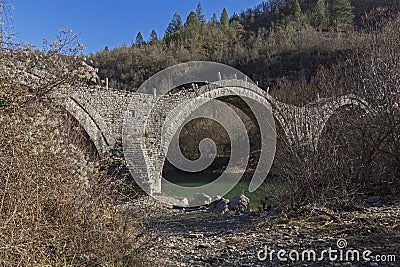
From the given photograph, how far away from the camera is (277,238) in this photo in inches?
198

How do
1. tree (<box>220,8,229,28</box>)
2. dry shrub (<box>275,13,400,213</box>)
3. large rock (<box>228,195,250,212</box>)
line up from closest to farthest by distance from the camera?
1. dry shrub (<box>275,13,400,213</box>)
2. large rock (<box>228,195,250,212</box>)
3. tree (<box>220,8,229,28</box>)

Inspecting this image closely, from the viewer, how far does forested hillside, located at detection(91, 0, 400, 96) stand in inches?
1268

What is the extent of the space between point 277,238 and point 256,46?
119 ft

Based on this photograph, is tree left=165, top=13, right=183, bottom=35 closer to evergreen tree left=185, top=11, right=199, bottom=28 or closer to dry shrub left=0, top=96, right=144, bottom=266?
evergreen tree left=185, top=11, right=199, bottom=28

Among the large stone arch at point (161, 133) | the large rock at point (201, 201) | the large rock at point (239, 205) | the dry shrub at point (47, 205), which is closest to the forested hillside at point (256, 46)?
the large stone arch at point (161, 133)

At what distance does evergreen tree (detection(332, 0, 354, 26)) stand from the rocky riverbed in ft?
109

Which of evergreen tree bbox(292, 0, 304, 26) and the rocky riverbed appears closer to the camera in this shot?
the rocky riverbed

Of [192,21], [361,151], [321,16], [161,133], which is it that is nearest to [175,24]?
[192,21]

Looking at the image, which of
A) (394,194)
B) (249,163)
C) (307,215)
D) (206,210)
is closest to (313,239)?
(307,215)

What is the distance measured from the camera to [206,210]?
→ 9.52 meters

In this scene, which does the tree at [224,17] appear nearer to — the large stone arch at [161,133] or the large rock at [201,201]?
the large stone arch at [161,133]

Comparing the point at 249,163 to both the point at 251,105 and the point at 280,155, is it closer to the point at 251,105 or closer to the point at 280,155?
the point at 251,105

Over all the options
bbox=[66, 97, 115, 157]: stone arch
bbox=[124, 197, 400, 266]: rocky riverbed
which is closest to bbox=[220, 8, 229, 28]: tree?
bbox=[66, 97, 115, 157]: stone arch

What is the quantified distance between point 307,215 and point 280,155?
1320 millimetres
